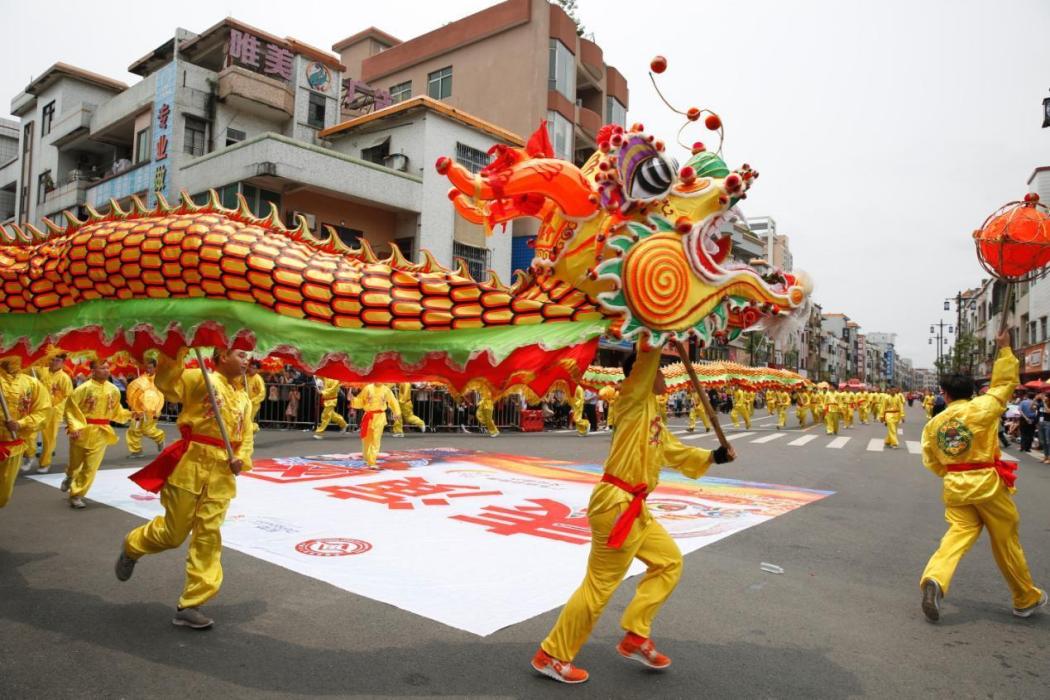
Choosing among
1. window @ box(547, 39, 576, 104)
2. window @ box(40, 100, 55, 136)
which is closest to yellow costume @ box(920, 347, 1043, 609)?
window @ box(547, 39, 576, 104)

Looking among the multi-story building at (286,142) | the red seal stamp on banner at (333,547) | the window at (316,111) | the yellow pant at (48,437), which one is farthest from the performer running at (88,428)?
the window at (316,111)

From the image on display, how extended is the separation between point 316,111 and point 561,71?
8946 mm

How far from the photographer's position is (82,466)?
7426mm

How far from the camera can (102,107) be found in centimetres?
2398

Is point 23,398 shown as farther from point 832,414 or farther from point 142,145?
point 832,414

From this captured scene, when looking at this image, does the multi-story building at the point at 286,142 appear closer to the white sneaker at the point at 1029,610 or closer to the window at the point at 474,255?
the window at the point at 474,255

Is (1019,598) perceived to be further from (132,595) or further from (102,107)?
(102,107)

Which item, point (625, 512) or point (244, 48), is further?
point (244, 48)

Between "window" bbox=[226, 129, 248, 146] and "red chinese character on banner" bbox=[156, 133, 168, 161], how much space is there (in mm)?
1659

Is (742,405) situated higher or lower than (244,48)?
lower

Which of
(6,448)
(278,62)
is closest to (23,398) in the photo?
(6,448)

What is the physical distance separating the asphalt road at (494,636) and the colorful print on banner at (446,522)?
0.29 m

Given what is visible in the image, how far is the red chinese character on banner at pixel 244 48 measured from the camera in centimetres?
1997

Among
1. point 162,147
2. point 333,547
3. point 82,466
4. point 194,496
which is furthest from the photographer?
point 162,147
